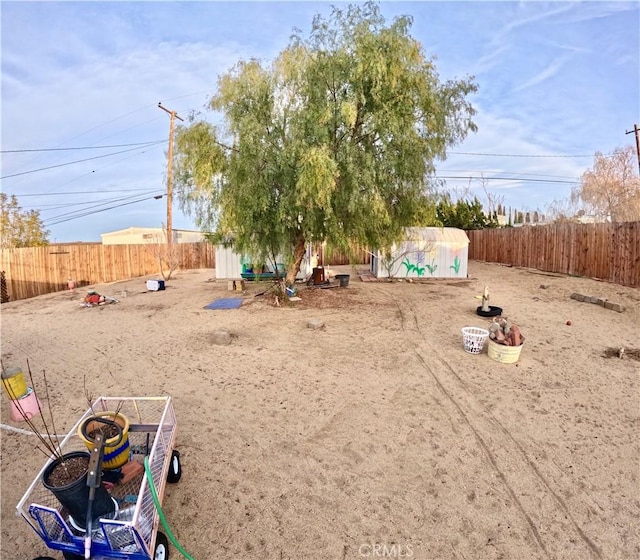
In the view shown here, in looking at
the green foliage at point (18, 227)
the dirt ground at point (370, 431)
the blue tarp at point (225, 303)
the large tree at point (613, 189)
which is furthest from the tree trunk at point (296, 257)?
the large tree at point (613, 189)

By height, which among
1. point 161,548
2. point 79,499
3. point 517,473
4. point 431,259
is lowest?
point 517,473

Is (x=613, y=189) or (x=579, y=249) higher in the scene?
(x=613, y=189)

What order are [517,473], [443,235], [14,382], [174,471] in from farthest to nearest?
[443,235]
[14,382]
[517,473]
[174,471]

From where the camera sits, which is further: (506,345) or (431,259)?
(431,259)

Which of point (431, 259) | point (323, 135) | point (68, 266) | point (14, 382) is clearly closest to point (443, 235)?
point (431, 259)

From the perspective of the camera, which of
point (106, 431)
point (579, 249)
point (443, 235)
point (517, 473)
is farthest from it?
point (443, 235)

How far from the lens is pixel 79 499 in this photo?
2184 mm

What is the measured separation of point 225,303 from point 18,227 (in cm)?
1649

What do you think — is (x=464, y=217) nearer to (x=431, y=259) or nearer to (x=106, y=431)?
(x=431, y=259)

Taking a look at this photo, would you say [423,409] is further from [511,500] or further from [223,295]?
[223,295]

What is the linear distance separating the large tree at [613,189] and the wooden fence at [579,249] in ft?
43.3

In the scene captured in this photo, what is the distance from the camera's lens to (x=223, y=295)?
39.7ft

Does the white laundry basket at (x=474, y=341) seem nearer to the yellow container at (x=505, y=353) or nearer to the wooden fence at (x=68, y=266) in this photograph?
the yellow container at (x=505, y=353)

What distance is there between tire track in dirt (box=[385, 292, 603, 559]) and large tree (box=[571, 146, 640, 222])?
2817 cm
